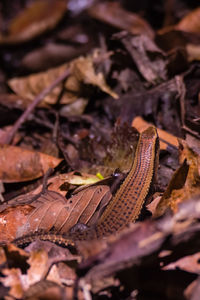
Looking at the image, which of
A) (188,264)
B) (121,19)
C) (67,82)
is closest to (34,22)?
(121,19)

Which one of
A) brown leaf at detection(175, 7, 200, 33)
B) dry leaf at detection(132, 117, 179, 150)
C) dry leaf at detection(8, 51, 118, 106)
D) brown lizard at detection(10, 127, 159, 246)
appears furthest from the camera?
brown leaf at detection(175, 7, 200, 33)

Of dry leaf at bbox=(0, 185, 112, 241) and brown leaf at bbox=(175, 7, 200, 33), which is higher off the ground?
brown leaf at bbox=(175, 7, 200, 33)

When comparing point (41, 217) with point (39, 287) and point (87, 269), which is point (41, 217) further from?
point (87, 269)

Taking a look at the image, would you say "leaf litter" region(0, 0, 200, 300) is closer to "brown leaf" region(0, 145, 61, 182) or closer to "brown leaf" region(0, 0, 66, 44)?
"brown leaf" region(0, 145, 61, 182)

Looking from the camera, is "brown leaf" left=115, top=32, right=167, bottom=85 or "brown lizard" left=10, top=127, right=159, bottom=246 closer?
"brown lizard" left=10, top=127, right=159, bottom=246

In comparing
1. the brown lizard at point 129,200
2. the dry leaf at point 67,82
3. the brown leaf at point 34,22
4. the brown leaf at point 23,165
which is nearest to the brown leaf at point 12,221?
the brown lizard at point 129,200

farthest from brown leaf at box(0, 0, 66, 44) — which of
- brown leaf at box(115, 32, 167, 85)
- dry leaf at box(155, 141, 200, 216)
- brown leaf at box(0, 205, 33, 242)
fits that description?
dry leaf at box(155, 141, 200, 216)

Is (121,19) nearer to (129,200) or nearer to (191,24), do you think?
(191,24)
